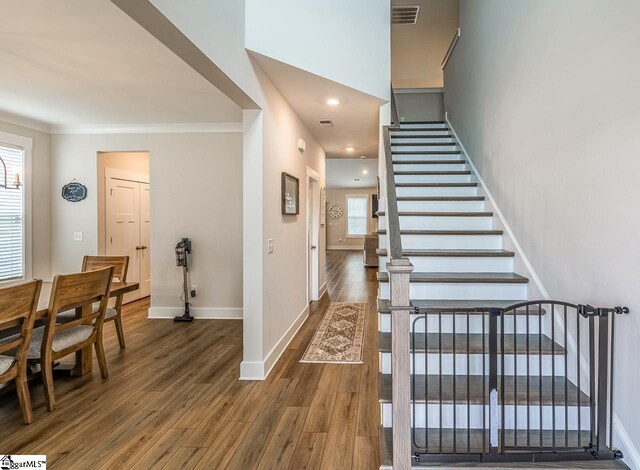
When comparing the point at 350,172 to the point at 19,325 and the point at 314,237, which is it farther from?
the point at 19,325

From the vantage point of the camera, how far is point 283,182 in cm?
382

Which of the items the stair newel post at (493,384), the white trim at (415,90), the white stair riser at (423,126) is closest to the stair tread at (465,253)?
the stair newel post at (493,384)

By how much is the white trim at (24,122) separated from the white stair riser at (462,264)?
15.3ft

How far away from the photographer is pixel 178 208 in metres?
4.93

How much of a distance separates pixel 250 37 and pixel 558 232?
8.50 feet

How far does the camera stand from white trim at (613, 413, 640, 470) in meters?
1.67

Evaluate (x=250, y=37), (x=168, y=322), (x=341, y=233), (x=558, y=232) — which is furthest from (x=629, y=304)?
(x=341, y=233)

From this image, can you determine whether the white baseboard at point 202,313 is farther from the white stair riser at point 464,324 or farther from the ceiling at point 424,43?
the ceiling at point 424,43

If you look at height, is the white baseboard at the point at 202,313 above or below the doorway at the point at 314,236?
below

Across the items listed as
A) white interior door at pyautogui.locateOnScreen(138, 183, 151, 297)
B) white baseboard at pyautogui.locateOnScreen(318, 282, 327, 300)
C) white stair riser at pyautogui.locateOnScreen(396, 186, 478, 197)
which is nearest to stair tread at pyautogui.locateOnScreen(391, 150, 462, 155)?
white stair riser at pyautogui.locateOnScreen(396, 186, 478, 197)

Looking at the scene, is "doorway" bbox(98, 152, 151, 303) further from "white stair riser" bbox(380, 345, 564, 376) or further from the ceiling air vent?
the ceiling air vent

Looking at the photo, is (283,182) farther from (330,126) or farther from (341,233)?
(341,233)

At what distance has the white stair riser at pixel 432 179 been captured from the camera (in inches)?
160

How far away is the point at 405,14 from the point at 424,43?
142 centimetres
